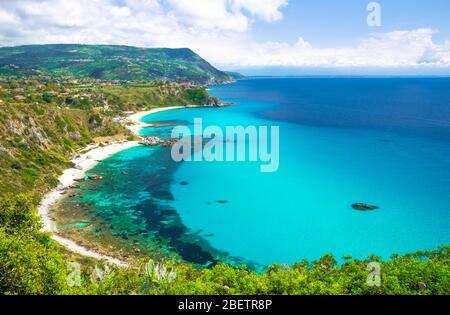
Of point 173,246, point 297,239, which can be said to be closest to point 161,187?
point 173,246

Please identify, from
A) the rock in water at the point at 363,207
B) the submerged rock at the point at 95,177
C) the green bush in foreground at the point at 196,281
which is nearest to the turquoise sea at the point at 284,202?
the rock in water at the point at 363,207

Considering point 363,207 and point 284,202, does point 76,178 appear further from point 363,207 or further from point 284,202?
point 363,207

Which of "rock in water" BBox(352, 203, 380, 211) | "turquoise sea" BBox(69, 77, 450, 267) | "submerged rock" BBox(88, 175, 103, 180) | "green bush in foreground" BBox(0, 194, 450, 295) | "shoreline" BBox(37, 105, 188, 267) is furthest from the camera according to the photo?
"submerged rock" BBox(88, 175, 103, 180)

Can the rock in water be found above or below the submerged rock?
below

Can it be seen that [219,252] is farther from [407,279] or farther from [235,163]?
[235,163]

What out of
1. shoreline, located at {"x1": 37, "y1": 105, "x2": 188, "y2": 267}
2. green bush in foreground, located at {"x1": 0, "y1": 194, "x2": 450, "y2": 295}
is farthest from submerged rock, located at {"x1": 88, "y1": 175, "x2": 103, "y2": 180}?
green bush in foreground, located at {"x1": 0, "y1": 194, "x2": 450, "y2": 295}

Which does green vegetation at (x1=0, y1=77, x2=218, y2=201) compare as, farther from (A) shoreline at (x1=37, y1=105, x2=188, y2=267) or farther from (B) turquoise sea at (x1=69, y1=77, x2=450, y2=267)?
(B) turquoise sea at (x1=69, y1=77, x2=450, y2=267)

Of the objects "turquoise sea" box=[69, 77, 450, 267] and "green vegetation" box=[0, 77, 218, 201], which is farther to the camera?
"green vegetation" box=[0, 77, 218, 201]

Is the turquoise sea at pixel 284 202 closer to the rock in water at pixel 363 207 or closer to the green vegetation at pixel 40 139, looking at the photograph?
the rock in water at pixel 363 207

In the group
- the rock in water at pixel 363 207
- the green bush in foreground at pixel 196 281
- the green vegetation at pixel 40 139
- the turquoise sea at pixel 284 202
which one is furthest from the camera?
the green vegetation at pixel 40 139

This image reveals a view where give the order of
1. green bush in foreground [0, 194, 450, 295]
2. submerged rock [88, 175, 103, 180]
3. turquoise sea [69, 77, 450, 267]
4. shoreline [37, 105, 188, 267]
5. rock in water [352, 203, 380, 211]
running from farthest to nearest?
1. submerged rock [88, 175, 103, 180]
2. rock in water [352, 203, 380, 211]
3. turquoise sea [69, 77, 450, 267]
4. shoreline [37, 105, 188, 267]
5. green bush in foreground [0, 194, 450, 295]

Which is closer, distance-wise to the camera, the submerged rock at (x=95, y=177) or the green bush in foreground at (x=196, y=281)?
the green bush in foreground at (x=196, y=281)

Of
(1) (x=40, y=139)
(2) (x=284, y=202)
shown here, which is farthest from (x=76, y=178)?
(2) (x=284, y=202)
